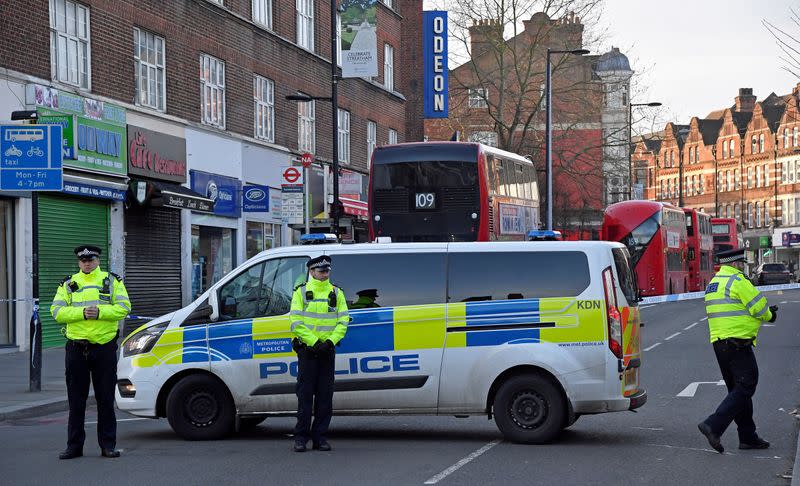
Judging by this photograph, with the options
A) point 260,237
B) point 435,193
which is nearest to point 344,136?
point 260,237

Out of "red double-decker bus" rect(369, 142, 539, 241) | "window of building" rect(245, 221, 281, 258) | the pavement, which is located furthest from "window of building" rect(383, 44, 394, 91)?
the pavement

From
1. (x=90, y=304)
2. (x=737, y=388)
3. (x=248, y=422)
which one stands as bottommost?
(x=248, y=422)

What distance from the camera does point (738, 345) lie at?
36.9 ft

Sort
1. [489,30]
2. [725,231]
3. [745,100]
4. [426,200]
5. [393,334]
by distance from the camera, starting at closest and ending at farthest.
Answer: [393,334] → [426,200] → [489,30] → [725,231] → [745,100]

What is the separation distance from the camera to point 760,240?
10050 cm

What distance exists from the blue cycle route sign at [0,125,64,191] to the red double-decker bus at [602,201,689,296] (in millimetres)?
31874

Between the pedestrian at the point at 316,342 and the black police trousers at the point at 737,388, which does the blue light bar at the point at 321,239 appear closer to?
the pedestrian at the point at 316,342

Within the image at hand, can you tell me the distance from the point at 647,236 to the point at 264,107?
18174mm

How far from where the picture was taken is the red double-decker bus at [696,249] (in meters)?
55.2

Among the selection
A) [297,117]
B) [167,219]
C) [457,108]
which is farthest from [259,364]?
[457,108]

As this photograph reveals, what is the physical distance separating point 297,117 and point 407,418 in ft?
78.8

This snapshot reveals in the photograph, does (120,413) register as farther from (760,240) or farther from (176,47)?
(760,240)

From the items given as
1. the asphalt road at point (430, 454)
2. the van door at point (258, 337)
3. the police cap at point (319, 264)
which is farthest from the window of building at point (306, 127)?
the police cap at point (319, 264)

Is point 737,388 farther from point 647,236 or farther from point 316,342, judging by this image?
point 647,236
